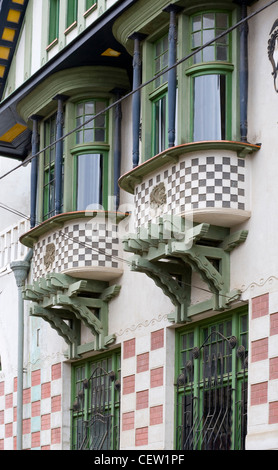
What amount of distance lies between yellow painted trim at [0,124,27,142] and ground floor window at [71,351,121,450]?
19.7 feet

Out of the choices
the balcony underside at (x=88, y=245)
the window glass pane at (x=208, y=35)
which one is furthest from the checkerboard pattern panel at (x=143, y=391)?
the window glass pane at (x=208, y=35)

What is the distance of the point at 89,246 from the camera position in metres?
24.8

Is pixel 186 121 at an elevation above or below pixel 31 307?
above

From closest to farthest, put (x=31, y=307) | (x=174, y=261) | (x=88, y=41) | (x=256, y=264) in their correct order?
(x=256, y=264) → (x=174, y=261) → (x=88, y=41) → (x=31, y=307)

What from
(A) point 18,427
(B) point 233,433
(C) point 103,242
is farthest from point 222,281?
(A) point 18,427

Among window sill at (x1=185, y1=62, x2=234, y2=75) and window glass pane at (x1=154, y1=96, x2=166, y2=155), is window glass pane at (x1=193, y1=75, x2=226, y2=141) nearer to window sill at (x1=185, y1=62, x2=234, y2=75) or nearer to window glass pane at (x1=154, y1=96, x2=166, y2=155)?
window sill at (x1=185, y1=62, x2=234, y2=75)

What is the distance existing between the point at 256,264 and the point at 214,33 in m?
4.21

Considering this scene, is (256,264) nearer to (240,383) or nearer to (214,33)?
(240,383)

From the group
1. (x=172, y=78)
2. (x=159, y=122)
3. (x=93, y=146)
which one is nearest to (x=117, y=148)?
(x=93, y=146)

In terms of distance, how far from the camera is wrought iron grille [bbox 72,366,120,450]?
24.8 m

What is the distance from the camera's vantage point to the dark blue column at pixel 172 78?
22.0 metres

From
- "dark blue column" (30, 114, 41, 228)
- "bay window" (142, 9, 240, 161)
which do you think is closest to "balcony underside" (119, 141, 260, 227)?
"bay window" (142, 9, 240, 161)

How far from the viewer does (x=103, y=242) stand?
2481 centimetres

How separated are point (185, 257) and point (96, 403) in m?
5.43
